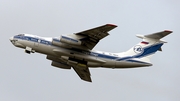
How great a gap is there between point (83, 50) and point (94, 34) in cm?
183

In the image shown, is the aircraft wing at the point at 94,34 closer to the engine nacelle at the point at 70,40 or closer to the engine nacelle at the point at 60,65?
the engine nacelle at the point at 70,40

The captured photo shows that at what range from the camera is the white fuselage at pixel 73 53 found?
3028cm

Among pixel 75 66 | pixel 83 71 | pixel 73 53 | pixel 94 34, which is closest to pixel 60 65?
pixel 83 71

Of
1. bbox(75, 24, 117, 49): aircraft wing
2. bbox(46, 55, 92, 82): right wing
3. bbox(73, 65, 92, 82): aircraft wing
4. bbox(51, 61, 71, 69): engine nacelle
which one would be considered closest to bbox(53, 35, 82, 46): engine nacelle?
bbox(75, 24, 117, 49): aircraft wing

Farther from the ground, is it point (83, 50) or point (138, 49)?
point (138, 49)

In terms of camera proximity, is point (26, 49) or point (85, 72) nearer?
point (26, 49)

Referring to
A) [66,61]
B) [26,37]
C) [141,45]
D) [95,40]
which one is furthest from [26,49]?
[141,45]

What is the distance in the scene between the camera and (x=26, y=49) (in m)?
30.5

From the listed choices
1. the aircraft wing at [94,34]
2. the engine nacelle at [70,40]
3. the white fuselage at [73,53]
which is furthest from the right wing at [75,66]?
the engine nacelle at [70,40]

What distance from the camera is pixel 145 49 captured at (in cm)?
3206

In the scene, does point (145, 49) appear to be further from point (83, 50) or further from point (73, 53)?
point (73, 53)

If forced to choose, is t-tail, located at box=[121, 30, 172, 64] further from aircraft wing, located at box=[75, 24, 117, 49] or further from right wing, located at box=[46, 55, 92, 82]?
right wing, located at box=[46, 55, 92, 82]

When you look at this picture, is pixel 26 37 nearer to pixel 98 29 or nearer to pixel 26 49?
pixel 26 49

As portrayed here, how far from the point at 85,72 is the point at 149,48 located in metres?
4.94
